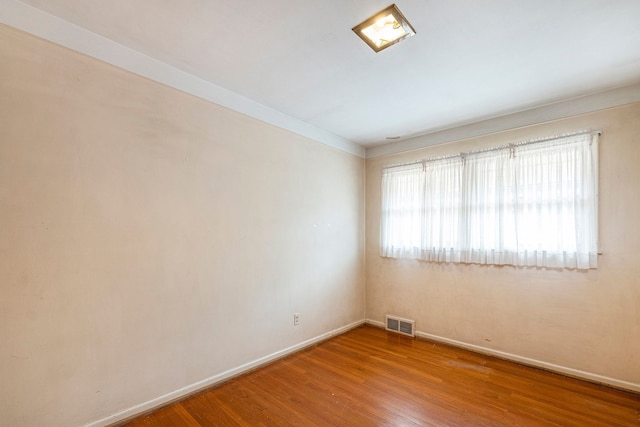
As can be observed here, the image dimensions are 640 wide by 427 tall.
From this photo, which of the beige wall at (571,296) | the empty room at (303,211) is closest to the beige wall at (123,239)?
the empty room at (303,211)

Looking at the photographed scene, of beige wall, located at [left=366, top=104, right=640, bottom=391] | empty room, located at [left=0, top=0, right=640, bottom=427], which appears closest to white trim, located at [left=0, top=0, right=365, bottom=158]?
empty room, located at [left=0, top=0, right=640, bottom=427]

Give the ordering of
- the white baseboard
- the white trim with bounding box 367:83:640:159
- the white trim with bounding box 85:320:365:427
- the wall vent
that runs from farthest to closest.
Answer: the wall vent < the white trim with bounding box 367:83:640:159 < the white baseboard < the white trim with bounding box 85:320:365:427

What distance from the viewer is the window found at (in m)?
2.69

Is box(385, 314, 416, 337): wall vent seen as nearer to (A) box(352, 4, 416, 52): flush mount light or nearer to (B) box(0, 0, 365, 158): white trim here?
(B) box(0, 0, 365, 158): white trim

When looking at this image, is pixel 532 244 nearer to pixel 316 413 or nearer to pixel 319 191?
pixel 319 191

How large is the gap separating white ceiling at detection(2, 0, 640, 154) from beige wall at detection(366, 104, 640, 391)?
1.61 ft

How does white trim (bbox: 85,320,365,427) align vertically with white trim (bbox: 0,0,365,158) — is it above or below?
below

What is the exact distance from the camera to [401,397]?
2332mm

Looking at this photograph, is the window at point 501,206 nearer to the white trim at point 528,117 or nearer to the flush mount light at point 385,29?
the white trim at point 528,117

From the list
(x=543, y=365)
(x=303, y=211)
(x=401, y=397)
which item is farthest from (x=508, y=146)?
(x=401, y=397)

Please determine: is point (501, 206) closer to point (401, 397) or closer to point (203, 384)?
point (401, 397)

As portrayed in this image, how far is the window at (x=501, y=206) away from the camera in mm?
2693

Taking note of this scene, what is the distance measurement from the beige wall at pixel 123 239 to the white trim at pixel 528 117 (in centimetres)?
190

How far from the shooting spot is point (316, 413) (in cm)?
211
